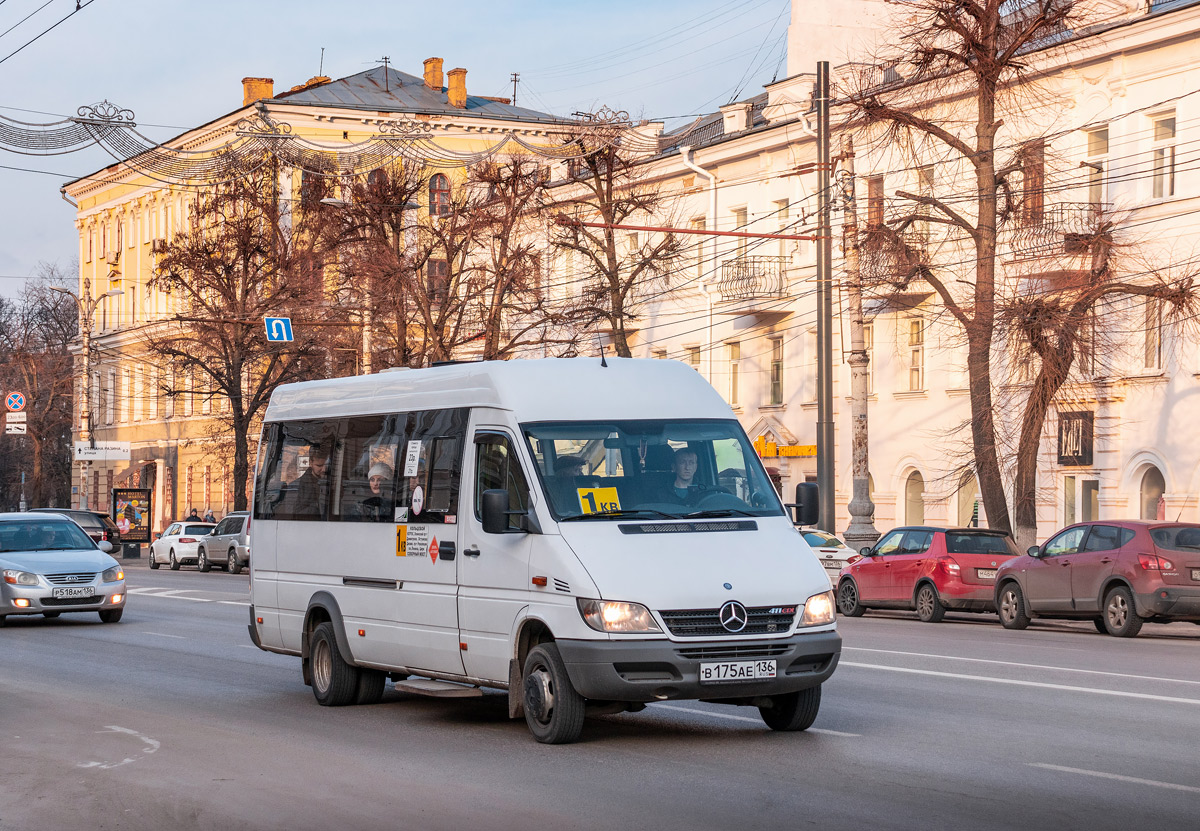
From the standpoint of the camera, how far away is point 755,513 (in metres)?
11.0

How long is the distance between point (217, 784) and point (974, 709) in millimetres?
5897

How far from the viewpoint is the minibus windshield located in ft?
35.4

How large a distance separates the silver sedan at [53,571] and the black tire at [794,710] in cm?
1455

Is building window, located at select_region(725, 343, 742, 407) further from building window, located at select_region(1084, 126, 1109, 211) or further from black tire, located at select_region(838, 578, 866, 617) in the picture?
black tire, located at select_region(838, 578, 866, 617)

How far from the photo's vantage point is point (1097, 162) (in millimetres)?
35312

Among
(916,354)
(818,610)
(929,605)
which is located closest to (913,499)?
(916,354)

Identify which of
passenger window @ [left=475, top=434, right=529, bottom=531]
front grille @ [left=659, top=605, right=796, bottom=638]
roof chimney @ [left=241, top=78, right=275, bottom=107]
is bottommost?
front grille @ [left=659, top=605, right=796, bottom=638]

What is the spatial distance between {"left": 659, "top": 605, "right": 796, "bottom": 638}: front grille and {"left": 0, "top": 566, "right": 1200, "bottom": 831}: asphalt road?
0.77m

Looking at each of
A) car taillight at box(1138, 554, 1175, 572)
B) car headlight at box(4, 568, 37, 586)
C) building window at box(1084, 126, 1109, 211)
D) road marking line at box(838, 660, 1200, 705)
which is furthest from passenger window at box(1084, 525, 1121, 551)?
car headlight at box(4, 568, 37, 586)

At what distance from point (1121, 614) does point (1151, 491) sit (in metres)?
13.4

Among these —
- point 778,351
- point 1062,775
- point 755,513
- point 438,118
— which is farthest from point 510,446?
point 438,118

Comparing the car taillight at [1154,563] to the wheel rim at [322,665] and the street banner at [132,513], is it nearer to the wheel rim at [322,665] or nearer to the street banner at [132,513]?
the wheel rim at [322,665]

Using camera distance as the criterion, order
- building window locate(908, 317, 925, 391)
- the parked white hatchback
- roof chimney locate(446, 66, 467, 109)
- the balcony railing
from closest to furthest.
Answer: building window locate(908, 317, 925, 391)
the balcony railing
the parked white hatchback
roof chimney locate(446, 66, 467, 109)

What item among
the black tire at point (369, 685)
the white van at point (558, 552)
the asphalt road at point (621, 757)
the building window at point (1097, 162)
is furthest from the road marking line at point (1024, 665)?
the building window at point (1097, 162)
